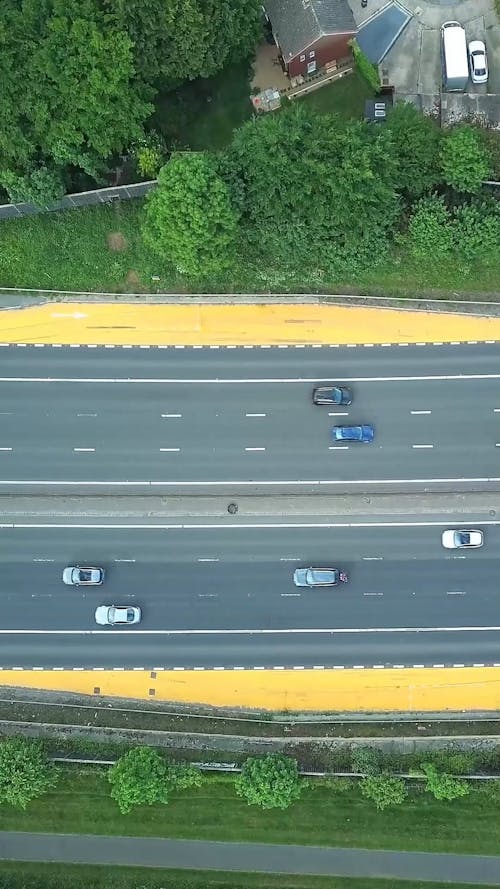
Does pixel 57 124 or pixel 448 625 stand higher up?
pixel 57 124

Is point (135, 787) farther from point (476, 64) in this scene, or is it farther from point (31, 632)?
point (476, 64)

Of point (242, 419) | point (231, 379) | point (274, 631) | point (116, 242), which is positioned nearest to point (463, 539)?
point (274, 631)

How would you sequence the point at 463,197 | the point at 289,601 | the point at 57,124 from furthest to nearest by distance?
1. the point at 289,601
2. the point at 463,197
3. the point at 57,124

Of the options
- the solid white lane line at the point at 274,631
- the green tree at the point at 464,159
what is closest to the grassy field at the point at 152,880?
the solid white lane line at the point at 274,631

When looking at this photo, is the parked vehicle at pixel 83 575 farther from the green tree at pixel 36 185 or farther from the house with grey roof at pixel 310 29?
the house with grey roof at pixel 310 29

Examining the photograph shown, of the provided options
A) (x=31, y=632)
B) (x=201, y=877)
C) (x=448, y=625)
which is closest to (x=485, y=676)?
(x=448, y=625)
